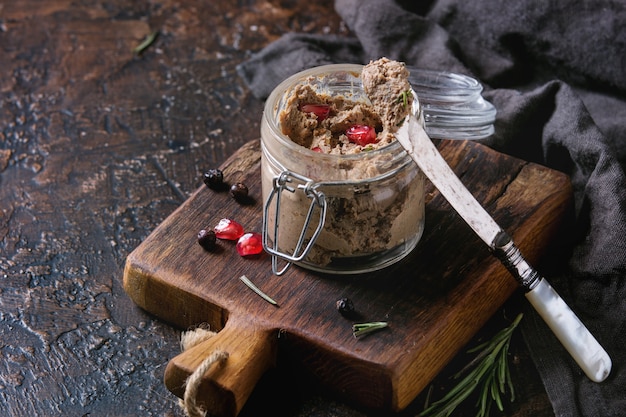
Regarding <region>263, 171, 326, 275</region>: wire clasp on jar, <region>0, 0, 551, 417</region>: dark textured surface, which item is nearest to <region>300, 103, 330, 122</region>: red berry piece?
<region>263, 171, 326, 275</region>: wire clasp on jar

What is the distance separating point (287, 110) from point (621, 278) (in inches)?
34.1

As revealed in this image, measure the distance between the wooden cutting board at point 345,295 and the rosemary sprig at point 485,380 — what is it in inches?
2.0

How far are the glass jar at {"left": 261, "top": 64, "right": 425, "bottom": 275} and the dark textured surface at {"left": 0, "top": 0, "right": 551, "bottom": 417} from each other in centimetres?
28

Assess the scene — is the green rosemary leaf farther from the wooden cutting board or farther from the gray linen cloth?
the wooden cutting board

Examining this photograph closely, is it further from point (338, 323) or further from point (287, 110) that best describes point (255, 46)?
point (338, 323)

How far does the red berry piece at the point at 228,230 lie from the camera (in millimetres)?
2039

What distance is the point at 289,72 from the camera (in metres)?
2.62

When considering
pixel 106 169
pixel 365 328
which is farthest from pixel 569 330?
pixel 106 169

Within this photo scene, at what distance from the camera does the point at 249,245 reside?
2.00m

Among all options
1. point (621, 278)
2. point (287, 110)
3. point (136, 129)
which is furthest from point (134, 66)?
point (621, 278)

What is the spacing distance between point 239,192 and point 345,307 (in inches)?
18.6

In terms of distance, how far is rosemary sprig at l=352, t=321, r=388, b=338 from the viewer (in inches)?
71.1

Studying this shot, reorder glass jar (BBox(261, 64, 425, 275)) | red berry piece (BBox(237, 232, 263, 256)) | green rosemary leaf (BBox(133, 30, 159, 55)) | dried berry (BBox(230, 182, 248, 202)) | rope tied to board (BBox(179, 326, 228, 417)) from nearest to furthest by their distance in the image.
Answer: rope tied to board (BBox(179, 326, 228, 417)), glass jar (BBox(261, 64, 425, 275)), red berry piece (BBox(237, 232, 263, 256)), dried berry (BBox(230, 182, 248, 202)), green rosemary leaf (BBox(133, 30, 159, 55))

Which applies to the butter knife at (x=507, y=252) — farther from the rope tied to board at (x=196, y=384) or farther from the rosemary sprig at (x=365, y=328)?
the rope tied to board at (x=196, y=384)
